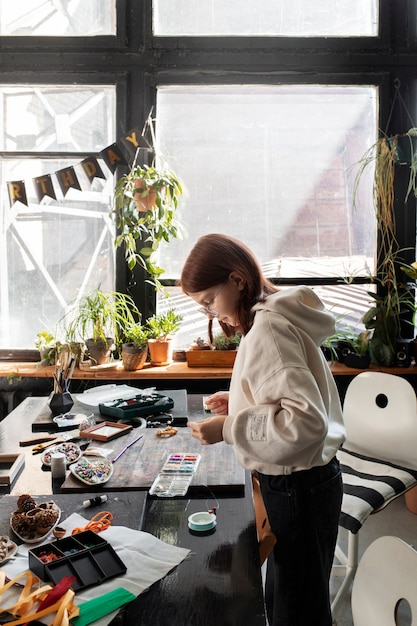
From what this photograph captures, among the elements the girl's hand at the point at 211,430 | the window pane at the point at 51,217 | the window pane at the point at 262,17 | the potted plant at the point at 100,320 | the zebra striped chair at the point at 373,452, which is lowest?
the zebra striped chair at the point at 373,452

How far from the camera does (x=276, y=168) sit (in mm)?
3635

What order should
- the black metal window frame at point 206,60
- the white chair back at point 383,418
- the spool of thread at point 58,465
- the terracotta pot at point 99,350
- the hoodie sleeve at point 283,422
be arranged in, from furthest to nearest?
the black metal window frame at point 206,60 → the terracotta pot at point 99,350 → the white chair back at point 383,418 → the spool of thread at point 58,465 → the hoodie sleeve at point 283,422

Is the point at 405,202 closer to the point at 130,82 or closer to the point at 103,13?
the point at 130,82

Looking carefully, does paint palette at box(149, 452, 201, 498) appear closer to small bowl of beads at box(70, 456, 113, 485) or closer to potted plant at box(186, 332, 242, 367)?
small bowl of beads at box(70, 456, 113, 485)

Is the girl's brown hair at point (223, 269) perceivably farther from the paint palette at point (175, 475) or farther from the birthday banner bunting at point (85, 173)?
the birthday banner bunting at point (85, 173)

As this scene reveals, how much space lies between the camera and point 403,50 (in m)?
3.56

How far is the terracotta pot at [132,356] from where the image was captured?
11.0 ft

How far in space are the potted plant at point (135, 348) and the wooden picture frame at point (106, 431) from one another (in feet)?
4.11

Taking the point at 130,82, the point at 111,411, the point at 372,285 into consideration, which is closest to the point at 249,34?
the point at 130,82

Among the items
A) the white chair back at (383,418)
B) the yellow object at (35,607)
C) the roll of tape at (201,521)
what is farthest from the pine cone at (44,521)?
the white chair back at (383,418)

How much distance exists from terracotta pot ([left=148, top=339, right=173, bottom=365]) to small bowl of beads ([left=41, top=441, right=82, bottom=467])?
5.07 ft

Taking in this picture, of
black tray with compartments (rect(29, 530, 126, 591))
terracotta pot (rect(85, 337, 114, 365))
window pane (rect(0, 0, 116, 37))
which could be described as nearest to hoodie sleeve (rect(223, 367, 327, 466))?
black tray with compartments (rect(29, 530, 126, 591))

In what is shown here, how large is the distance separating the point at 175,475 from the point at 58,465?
342 millimetres

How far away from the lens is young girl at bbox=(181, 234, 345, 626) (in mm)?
1288
